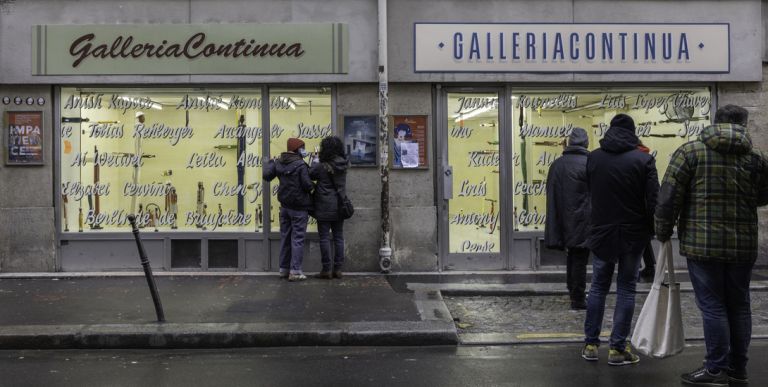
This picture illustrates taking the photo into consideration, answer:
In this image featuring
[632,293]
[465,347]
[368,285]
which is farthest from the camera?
[368,285]

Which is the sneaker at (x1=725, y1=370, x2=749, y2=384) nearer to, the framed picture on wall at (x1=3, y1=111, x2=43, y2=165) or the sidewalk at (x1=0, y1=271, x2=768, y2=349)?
the sidewalk at (x1=0, y1=271, x2=768, y2=349)

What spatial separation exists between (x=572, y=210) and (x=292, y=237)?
3.58m

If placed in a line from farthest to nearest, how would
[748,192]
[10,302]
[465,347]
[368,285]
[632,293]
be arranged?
[368,285]
[10,302]
[465,347]
[632,293]
[748,192]

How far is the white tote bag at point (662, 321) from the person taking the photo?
5.46 m

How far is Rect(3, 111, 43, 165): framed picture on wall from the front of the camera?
10.5 metres

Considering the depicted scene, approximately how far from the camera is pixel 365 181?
10.7m

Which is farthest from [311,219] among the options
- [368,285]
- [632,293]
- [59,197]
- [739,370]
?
[739,370]

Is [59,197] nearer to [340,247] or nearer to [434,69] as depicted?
[340,247]

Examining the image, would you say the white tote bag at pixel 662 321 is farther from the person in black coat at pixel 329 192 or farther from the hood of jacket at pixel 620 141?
the person in black coat at pixel 329 192

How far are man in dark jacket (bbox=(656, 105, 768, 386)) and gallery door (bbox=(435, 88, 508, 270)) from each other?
5599 millimetres

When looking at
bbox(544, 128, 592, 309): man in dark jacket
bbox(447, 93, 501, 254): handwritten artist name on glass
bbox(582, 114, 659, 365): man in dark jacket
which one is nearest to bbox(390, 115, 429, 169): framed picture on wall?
bbox(447, 93, 501, 254): handwritten artist name on glass

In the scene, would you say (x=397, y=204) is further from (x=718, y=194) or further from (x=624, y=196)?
(x=718, y=194)

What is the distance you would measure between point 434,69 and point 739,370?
6.13 meters

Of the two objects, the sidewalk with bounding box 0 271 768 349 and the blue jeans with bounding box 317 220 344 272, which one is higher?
the blue jeans with bounding box 317 220 344 272
